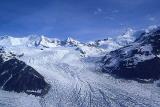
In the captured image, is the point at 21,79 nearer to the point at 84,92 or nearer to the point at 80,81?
the point at 80,81

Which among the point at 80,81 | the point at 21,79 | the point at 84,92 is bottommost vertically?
the point at 84,92

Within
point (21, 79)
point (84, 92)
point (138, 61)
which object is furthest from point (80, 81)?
point (138, 61)

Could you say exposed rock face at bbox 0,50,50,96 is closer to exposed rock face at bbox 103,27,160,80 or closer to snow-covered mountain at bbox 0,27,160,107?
snow-covered mountain at bbox 0,27,160,107

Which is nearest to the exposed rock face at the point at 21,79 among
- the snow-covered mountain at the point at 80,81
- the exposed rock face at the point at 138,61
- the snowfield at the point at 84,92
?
the snow-covered mountain at the point at 80,81

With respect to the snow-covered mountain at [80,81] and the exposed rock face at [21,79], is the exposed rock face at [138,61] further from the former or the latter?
the exposed rock face at [21,79]

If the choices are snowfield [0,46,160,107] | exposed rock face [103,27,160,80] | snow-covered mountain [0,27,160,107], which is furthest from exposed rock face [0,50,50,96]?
exposed rock face [103,27,160,80]

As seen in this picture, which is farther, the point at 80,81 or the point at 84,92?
the point at 80,81
